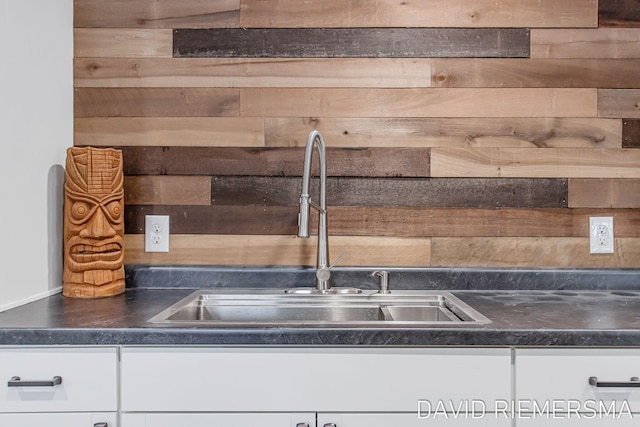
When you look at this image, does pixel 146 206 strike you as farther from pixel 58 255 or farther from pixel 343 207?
pixel 343 207

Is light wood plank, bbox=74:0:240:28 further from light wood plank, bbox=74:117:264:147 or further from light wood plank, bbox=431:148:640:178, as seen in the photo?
Answer: light wood plank, bbox=431:148:640:178

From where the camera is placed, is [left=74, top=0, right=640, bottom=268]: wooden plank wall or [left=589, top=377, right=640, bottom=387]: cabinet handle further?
[left=74, top=0, right=640, bottom=268]: wooden plank wall

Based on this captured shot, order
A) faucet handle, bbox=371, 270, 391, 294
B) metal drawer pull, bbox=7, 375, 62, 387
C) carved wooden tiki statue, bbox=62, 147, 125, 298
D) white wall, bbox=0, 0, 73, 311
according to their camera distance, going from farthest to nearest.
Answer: faucet handle, bbox=371, 270, 391, 294
carved wooden tiki statue, bbox=62, 147, 125, 298
white wall, bbox=0, 0, 73, 311
metal drawer pull, bbox=7, 375, 62, 387

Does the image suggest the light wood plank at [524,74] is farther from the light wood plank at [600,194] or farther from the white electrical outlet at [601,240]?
the white electrical outlet at [601,240]

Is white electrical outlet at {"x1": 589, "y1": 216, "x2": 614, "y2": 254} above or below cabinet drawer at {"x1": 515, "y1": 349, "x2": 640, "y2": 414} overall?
above

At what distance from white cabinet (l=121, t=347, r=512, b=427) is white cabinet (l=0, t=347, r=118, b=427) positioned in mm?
42

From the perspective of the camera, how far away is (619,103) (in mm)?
1507

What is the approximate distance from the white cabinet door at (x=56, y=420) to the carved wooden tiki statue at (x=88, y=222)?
407 mm

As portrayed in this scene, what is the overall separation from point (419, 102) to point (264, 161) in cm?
54

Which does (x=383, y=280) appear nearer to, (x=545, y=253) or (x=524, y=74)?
(x=545, y=253)

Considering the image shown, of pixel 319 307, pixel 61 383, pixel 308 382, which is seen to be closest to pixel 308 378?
pixel 308 382

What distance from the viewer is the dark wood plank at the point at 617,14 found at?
152 centimetres

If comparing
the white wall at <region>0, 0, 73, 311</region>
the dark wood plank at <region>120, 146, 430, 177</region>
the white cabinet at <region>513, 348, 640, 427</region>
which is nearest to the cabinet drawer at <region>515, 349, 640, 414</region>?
the white cabinet at <region>513, 348, 640, 427</region>

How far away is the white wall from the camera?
3.94ft
